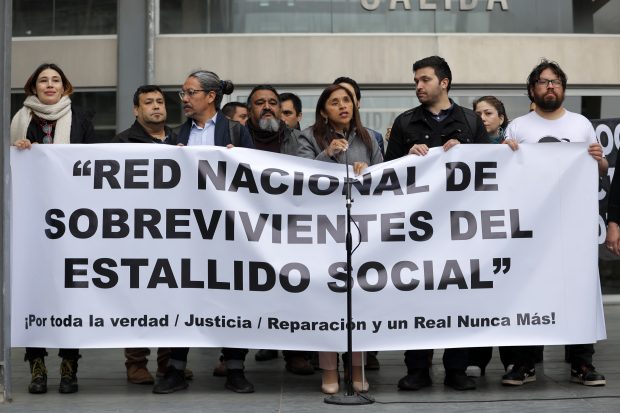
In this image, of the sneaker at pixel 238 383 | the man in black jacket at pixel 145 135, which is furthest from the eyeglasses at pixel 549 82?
the sneaker at pixel 238 383

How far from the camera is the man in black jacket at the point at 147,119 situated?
778 centimetres

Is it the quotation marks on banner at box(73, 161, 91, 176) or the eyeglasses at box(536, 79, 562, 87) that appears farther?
the eyeglasses at box(536, 79, 562, 87)

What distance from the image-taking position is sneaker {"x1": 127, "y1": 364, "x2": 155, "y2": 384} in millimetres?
7641

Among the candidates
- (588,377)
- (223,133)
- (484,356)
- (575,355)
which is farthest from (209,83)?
(588,377)

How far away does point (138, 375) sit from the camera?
7672 mm

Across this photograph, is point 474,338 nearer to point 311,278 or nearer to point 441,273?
point 441,273

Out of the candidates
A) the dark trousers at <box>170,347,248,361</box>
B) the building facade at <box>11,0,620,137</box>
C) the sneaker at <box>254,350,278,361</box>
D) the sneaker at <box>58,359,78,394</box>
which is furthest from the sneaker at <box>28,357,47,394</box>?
the building facade at <box>11,0,620,137</box>

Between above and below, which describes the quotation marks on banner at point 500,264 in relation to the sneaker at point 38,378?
above

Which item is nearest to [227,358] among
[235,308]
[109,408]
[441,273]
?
[235,308]

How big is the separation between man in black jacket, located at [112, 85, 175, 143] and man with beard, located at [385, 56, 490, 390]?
163 cm

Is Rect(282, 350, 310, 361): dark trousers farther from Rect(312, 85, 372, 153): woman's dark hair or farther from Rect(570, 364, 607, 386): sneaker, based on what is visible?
Rect(570, 364, 607, 386): sneaker

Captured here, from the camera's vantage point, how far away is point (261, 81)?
12586 mm

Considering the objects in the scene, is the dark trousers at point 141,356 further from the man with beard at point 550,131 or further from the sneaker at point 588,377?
the sneaker at point 588,377

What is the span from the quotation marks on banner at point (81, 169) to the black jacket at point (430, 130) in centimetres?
197
